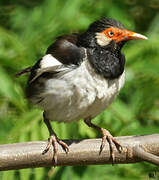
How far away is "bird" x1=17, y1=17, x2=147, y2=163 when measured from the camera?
3484 mm

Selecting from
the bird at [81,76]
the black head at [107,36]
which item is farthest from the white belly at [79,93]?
the black head at [107,36]

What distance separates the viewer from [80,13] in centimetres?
493

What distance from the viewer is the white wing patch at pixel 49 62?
11.7 feet

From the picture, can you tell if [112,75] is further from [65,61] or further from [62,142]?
[62,142]

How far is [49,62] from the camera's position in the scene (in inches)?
141

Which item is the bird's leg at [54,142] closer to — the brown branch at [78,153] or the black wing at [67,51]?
the brown branch at [78,153]

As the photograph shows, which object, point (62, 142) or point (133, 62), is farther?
point (133, 62)

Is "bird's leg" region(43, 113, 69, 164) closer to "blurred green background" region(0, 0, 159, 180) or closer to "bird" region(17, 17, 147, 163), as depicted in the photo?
"bird" region(17, 17, 147, 163)

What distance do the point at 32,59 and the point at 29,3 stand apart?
1.24 meters

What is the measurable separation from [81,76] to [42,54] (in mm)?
1093

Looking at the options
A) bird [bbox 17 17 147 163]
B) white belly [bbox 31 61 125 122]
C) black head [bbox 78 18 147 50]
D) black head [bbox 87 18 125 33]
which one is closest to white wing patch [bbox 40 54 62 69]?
bird [bbox 17 17 147 163]

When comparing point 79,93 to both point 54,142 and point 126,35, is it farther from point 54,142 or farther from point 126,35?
point 126,35

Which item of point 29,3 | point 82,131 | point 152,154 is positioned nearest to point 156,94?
point 82,131

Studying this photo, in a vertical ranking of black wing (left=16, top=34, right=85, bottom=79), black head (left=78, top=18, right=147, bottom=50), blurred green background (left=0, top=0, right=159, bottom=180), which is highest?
black head (left=78, top=18, right=147, bottom=50)
